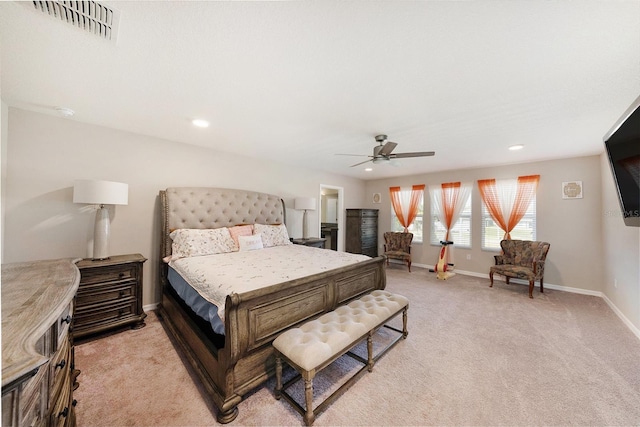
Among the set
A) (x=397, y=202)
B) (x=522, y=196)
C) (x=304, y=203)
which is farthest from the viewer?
(x=397, y=202)

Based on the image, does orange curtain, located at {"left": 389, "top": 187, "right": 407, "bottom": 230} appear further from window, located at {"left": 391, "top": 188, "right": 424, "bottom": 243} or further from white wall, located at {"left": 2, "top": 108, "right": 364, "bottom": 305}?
white wall, located at {"left": 2, "top": 108, "right": 364, "bottom": 305}

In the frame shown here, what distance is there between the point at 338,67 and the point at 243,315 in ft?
6.39

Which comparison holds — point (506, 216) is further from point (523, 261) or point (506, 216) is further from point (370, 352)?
point (370, 352)

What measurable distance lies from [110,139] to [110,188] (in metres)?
0.89

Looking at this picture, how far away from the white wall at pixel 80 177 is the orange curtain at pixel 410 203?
4462mm

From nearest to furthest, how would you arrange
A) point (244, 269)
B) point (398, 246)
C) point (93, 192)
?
point (244, 269) → point (93, 192) → point (398, 246)

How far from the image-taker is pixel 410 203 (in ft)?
20.2

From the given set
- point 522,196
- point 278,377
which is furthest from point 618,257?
point 278,377

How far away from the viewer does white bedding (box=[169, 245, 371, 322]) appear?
6.20 ft

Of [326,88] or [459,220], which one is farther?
[459,220]

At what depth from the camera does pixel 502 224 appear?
4859 millimetres

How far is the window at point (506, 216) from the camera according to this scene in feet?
15.3

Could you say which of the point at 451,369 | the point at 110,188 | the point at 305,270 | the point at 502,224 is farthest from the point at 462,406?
the point at 502,224

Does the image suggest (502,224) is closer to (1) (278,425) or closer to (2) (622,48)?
(2) (622,48)
